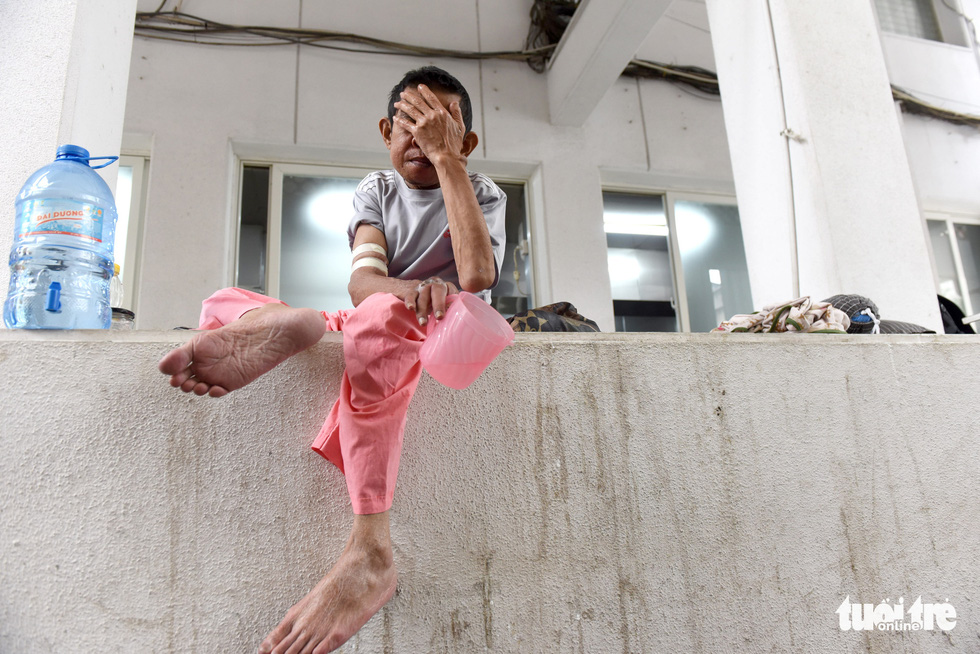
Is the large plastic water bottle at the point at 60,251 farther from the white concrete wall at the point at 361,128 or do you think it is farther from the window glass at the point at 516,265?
the window glass at the point at 516,265

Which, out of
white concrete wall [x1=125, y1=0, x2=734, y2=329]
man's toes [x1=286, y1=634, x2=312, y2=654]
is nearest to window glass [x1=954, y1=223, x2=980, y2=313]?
white concrete wall [x1=125, y1=0, x2=734, y2=329]

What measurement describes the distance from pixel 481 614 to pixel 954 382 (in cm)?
103

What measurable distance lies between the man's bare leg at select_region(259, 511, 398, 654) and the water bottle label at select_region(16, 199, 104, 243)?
69cm

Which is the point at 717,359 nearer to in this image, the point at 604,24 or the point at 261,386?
the point at 261,386

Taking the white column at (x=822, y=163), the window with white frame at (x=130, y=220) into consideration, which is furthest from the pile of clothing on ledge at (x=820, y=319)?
the window with white frame at (x=130, y=220)

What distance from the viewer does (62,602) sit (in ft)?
2.81

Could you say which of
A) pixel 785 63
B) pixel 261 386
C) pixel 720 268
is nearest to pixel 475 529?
pixel 261 386

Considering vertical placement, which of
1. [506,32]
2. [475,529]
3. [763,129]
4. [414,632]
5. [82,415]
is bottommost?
[414,632]

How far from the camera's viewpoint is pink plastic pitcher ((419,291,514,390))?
916 mm

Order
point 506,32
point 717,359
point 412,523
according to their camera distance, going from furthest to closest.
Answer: point 506,32 → point 717,359 → point 412,523

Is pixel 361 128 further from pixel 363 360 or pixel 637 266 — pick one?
pixel 363 360

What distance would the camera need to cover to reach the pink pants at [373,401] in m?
0.90

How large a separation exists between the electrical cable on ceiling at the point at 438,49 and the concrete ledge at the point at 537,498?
2.57m

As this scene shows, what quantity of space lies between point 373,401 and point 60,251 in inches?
25.0
